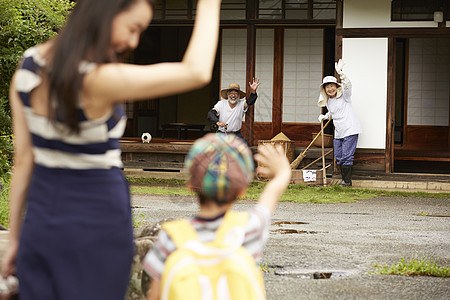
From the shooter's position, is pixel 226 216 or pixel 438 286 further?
pixel 438 286

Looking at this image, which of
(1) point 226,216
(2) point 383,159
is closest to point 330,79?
(2) point 383,159

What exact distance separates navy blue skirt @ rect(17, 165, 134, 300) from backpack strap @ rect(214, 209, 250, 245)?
0.28m

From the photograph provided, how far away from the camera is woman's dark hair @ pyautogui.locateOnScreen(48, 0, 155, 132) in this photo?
5.70 feet

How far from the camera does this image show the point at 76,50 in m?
1.78

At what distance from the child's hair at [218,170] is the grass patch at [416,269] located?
343 cm

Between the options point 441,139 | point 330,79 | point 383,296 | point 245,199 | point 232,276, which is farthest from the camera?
point 441,139

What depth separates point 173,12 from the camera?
13.5 meters

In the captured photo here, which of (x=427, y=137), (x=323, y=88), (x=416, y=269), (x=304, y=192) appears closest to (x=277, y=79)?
(x=323, y=88)

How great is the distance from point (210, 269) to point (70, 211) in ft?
1.37

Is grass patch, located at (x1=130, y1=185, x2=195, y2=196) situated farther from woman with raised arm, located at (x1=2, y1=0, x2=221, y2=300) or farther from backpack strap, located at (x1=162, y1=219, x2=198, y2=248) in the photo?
woman with raised arm, located at (x1=2, y1=0, x2=221, y2=300)

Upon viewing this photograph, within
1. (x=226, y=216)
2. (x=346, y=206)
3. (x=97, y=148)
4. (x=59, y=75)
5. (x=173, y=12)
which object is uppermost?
(x=173, y=12)

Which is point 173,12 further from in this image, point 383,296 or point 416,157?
point 383,296

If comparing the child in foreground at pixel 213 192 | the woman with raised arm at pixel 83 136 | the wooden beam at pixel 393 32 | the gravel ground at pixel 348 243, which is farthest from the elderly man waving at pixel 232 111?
the woman with raised arm at pixel 83 136

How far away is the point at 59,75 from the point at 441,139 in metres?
14.8
